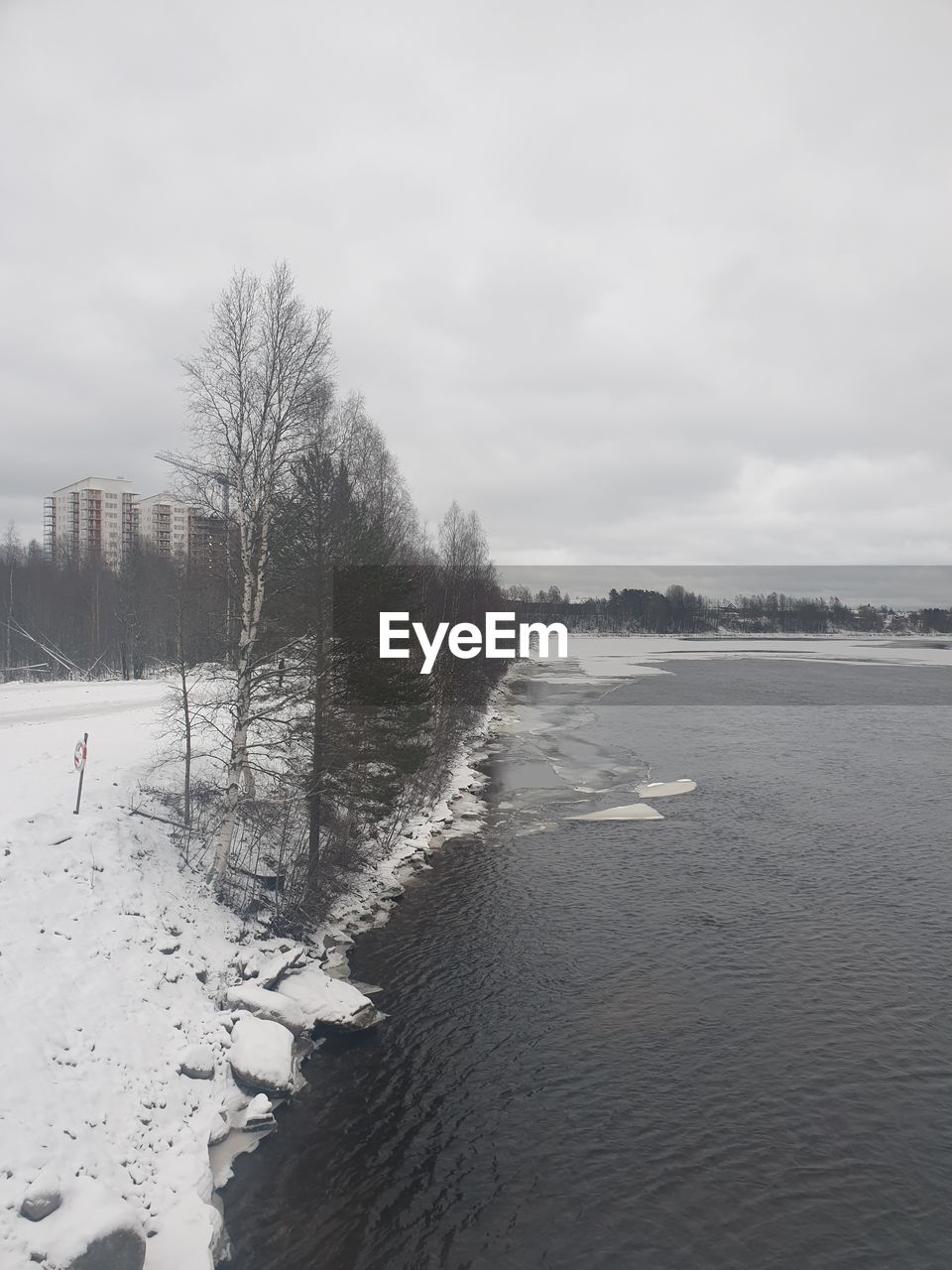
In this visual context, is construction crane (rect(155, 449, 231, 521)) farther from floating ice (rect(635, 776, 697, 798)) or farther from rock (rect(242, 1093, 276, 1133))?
floating ice (rect(635, 776, 697, 798))

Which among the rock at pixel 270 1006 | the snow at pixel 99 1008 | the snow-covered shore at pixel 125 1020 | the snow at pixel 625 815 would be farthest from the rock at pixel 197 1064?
the snow at pixel 625 815

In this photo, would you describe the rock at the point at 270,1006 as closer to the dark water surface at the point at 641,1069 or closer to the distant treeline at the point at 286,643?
the dark water surface at the point at 641,1069

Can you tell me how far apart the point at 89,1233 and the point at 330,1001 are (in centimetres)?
720

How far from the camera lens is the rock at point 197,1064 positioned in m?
12.6

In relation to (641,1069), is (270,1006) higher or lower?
higher

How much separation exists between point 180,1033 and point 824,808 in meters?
26.7

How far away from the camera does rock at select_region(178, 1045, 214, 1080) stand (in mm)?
12617

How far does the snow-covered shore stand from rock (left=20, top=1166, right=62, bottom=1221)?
2 centimetres

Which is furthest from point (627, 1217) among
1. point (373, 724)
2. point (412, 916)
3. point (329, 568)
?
point (329, 568)

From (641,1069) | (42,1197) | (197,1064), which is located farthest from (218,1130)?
(641,1069)

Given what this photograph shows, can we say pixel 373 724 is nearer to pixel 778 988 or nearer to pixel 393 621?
pixel 393 621

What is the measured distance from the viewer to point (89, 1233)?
8523 millimetres

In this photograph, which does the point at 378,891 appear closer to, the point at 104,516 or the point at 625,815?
the point at 625,815

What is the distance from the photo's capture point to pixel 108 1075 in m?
11.4
